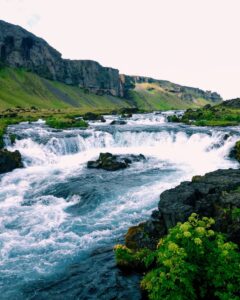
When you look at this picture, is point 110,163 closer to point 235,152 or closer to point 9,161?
point 9,161

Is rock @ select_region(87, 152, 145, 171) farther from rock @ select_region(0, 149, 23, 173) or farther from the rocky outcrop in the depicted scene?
the rocky outcrop

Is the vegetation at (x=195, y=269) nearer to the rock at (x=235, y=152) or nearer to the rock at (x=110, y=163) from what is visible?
the rock at (x=110, y=163)

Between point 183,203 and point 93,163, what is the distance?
2621 centimetres

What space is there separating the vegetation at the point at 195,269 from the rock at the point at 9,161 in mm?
33786

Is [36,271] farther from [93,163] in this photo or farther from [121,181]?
[93,163]

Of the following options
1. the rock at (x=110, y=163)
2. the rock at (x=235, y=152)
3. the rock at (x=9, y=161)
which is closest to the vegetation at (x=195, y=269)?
the rock at (x=110, y=163)

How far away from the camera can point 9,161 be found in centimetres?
4456

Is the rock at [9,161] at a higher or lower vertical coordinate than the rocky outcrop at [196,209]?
lower

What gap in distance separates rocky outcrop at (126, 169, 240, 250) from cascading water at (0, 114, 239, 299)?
2479mm

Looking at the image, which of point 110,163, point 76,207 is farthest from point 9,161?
point 76,207

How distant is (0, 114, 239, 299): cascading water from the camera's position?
17188mm

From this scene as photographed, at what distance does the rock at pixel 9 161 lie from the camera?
43394 mm

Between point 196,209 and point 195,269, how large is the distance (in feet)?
22.2

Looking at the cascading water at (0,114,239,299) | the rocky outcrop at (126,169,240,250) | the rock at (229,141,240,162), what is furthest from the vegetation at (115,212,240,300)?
the rock at (229,141,240,162)
